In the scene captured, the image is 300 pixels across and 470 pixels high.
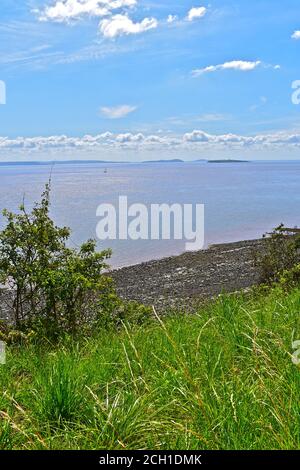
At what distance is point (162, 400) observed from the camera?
343 centimetres

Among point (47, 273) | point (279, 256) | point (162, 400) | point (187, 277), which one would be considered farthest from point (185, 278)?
point (162, 400)

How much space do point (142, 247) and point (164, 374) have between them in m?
26.3

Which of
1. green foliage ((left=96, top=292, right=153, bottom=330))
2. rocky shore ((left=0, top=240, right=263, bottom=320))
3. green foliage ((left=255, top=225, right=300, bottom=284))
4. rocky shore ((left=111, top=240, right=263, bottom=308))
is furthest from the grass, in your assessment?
rocky shore ((left=111, top=240, right=263, bottom=308))

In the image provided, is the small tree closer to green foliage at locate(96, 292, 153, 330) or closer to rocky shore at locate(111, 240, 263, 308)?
green foliage at locate(96, 292, 153, 330)

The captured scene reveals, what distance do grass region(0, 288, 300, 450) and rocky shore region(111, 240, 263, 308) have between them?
10504mm

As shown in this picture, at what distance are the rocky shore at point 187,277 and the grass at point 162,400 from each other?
1050cm

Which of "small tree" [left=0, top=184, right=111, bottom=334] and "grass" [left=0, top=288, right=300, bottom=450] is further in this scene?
"small tree" [left=0, top=184, right=111, bottom=334]

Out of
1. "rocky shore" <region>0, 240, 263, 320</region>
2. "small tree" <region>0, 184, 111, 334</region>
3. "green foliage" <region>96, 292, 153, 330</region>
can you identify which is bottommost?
"rocky shore" <region>0, 240, 263, 320</region>

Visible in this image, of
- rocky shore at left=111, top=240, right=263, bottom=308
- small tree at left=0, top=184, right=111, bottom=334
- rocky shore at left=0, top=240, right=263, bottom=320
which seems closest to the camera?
small tree at left=0, top=184, right=111, bottom=334

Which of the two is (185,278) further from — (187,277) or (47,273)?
(47,273)

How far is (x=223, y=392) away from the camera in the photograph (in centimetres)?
338

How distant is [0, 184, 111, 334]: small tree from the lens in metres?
7.07

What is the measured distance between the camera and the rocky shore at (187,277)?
17.4 m
